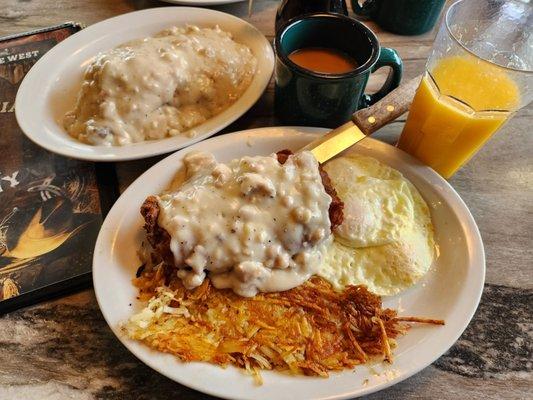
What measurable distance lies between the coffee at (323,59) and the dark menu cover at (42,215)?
33.3 inches

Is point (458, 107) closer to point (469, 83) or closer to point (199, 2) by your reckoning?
point (469, 83)

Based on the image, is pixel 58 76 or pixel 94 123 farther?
pixel 58 76

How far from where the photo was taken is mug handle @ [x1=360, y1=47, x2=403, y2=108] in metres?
1.66

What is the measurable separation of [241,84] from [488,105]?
3.13 ft

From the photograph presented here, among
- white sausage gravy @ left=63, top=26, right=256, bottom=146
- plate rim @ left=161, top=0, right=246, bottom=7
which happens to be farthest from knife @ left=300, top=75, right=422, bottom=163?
plate rim @ left=161, top=0, right=246, bottom=7

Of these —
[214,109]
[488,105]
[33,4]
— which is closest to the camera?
[488,105]

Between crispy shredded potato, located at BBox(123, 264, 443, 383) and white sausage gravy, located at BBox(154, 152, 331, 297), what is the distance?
49 mm

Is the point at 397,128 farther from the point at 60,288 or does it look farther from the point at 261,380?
the point at 60,288

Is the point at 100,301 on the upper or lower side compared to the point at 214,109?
→ lower

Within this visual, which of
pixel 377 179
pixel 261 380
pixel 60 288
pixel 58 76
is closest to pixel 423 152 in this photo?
pixel 377 179

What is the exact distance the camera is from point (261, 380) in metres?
1.18

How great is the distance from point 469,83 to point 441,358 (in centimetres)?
88

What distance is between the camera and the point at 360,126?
1.62 metres

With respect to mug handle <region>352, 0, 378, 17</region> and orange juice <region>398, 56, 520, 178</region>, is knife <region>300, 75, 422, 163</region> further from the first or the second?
mug handle <region>352, 0, 378, 17</region>
